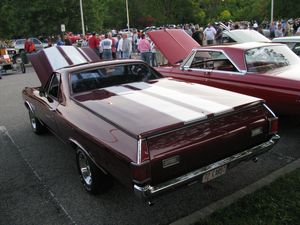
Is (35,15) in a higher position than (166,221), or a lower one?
higher

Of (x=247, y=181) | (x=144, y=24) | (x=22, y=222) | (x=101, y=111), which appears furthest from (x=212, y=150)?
(x=144, y=24)

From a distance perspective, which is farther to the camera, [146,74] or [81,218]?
[146,74]

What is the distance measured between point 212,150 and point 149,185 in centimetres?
77

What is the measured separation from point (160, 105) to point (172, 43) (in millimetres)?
4982

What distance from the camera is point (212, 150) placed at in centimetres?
347

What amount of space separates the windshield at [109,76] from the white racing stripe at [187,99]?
27cm

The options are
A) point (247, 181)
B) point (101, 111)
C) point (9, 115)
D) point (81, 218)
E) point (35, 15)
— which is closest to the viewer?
point (81, 218)

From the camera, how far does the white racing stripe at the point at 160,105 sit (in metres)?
3.51

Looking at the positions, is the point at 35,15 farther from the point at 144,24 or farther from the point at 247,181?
the point at 144,24

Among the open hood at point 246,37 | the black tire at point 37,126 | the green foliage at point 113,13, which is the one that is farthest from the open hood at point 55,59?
the green foliage at point 113,13

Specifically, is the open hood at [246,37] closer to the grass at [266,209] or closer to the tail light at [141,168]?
the grass at [266,209]

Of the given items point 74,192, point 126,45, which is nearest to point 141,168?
point 74,192

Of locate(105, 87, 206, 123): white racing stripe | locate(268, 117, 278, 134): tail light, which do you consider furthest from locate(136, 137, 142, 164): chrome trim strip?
locate(268, 117, 278, 134): tail light

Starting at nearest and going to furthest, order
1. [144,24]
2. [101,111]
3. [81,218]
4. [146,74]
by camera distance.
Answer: [81,218]
[101,111]
[146,74]
[144,24]
